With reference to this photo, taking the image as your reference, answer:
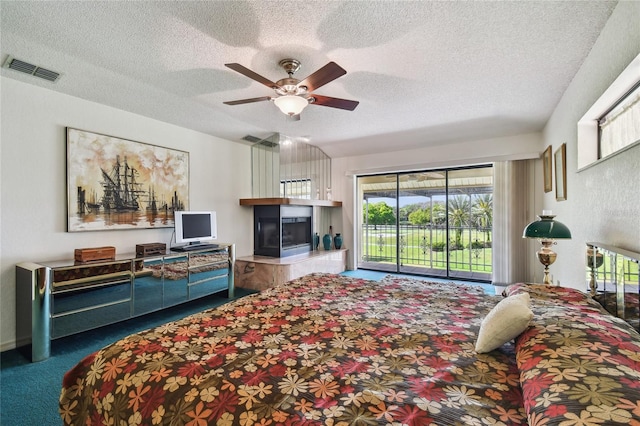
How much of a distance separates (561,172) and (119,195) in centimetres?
513

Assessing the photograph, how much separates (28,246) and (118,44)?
7.18 ft

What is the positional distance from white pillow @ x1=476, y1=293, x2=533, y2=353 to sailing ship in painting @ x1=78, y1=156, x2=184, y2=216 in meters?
3.95

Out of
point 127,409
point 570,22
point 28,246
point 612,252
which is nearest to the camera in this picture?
point 127,409

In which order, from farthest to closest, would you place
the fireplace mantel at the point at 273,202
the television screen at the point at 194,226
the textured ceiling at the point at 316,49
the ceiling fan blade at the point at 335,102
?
the fireplace mantel at the point at 273,202 < the television screen at the point at 194,226 < the ceiling fan blade at the point at 335,102 < the textured ceiling at the point at 316,49

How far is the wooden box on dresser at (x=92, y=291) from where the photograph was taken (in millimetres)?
2498

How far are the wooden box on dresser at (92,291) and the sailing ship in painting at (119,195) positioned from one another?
2.37ft

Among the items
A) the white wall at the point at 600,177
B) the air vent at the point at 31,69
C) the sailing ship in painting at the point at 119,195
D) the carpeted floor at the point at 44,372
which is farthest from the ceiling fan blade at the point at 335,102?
the carpeted floor at the point at 44,372

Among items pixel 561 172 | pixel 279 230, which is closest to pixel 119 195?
pixel 279 230

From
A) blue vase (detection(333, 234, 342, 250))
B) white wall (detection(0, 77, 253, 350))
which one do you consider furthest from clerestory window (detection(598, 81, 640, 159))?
white wall (detection(0, 77, 253, 350))

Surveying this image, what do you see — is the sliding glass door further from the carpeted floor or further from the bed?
the carpeted floor

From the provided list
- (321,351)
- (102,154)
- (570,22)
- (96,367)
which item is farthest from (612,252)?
(102,154)

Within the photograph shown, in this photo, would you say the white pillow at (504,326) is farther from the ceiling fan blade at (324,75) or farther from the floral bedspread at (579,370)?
the ceiling fan blade at (324,75)

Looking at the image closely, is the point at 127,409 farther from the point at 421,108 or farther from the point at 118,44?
the point at 421,108

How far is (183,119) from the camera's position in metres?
4.00
